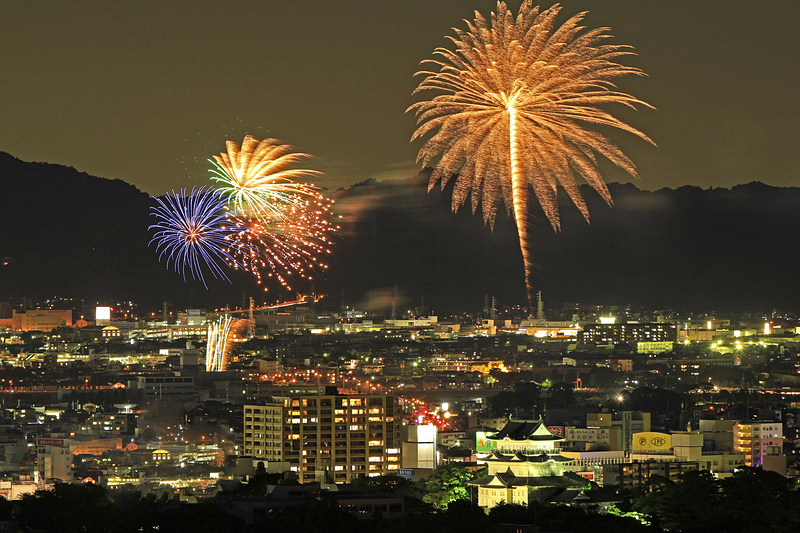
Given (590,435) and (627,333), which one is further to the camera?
(627,333)

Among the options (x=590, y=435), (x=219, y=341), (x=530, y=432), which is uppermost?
(x=219, y=341)

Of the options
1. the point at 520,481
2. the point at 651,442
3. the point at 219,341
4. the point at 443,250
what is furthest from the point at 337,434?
the point at 443,250

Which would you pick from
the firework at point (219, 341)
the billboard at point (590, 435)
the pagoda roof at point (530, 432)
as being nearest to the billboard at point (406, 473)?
the pagoda roof at point (530, 432)

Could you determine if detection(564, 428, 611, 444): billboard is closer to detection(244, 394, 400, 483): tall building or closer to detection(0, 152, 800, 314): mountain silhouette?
detection(244, 394, 400, 483): tall building

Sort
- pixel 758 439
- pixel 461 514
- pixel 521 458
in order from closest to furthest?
pixel 461 514 < pixel 521 458 < pixel 758 439

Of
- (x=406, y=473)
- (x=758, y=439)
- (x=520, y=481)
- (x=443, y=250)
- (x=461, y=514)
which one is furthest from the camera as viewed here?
(x=443, y=250)

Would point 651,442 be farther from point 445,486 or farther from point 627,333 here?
point 627,333

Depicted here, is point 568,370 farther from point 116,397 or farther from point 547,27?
point 547,27
